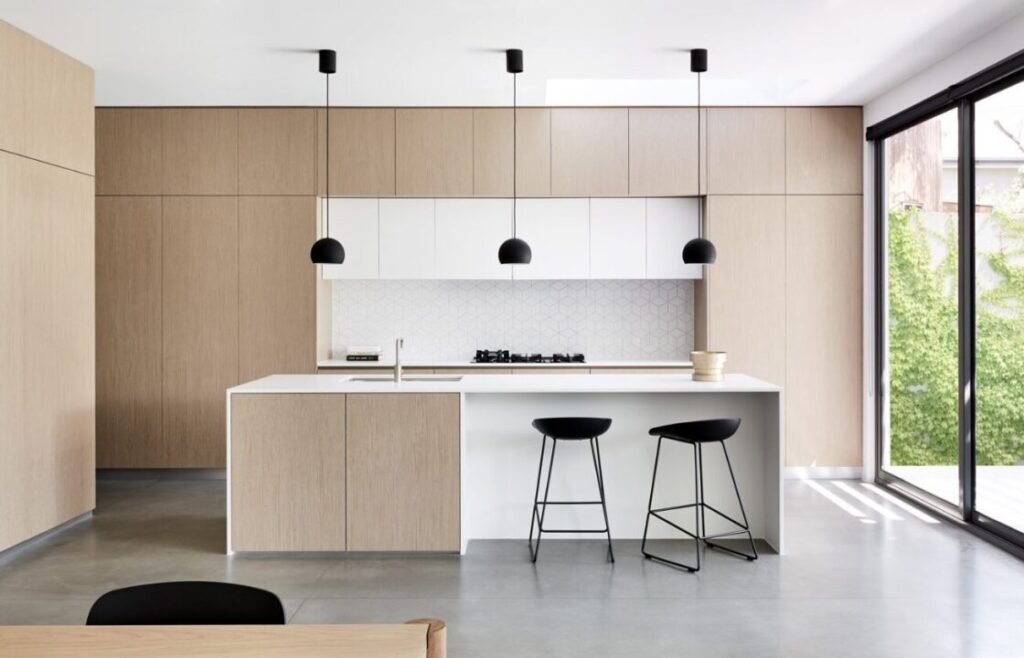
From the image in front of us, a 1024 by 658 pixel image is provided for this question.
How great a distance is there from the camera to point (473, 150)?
20.8ft

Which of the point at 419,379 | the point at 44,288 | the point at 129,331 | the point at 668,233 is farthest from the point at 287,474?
the point at 668,233

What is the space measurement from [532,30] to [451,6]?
0.56 m

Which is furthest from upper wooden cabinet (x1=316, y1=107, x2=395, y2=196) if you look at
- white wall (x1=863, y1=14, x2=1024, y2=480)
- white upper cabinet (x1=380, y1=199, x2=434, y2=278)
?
white wall (x1=863, y1=14, x2=1024, y2=480)

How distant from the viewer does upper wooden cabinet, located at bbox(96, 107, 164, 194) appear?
20.6 ft

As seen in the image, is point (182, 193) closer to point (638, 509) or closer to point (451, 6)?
point (451, 6)

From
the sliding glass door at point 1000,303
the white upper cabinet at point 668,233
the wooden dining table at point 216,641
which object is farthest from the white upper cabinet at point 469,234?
the wooden dining table at point 216,641

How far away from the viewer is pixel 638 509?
15.4ft

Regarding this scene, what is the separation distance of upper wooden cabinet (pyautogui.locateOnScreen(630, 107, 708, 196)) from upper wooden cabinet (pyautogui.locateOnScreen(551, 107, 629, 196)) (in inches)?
3.2

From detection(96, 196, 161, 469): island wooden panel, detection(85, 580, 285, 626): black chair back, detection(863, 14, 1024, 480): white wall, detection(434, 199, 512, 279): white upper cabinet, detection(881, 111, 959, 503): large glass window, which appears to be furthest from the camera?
detection(434, 199, 512, 279): white upper cabinet

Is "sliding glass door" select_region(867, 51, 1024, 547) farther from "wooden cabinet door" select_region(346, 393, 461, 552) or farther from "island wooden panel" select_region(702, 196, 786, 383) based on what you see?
"wooden cabinet door" select_region(346, 393, 461, 552)

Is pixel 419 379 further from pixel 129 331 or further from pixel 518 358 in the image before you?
pixel 129 331

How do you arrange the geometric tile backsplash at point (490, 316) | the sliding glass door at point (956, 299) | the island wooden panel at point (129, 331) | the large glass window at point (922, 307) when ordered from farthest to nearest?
1. the geometric tile backsplash at point (490, 316)
2. the island wooden panel at point (129, 331)
3. the large glass window at point (922, 307)
4. the sliding glass door at point (956, 299)

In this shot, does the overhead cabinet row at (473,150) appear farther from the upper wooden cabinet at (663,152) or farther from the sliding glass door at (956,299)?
the sliding glass door at (956,299)

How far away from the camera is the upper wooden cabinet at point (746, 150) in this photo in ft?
20.8
